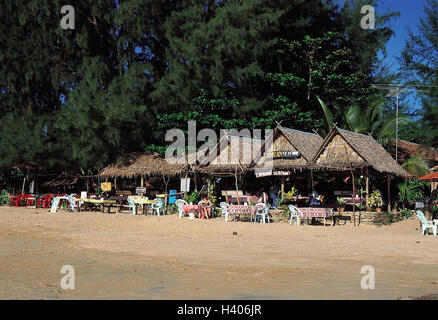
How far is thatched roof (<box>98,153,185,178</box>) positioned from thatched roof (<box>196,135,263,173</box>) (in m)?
2.43

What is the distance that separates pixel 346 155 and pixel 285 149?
330cm

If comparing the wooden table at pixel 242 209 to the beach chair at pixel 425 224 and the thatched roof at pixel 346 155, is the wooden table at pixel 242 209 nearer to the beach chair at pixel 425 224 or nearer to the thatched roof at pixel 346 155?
the thatched roof at pixel 346 155

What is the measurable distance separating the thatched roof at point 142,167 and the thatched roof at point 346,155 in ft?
27.2

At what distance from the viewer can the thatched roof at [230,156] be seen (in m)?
22.6

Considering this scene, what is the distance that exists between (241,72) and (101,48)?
9.95 meters

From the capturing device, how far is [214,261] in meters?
8.98

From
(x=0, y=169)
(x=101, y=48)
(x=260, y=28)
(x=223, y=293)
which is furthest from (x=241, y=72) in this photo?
(x=223, y=293)
